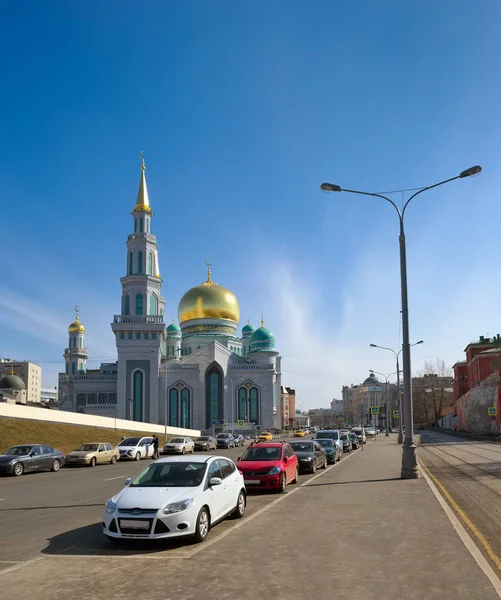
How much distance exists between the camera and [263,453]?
58.1 feet

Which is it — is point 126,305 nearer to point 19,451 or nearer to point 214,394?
point 214,394

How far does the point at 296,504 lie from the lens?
13.7m

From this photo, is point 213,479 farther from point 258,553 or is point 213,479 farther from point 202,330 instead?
point 202,330

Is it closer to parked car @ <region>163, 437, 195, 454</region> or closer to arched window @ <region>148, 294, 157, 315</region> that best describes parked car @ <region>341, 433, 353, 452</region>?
parked car @ <region>163, 437, 195, 454</region>

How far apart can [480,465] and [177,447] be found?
777 inches

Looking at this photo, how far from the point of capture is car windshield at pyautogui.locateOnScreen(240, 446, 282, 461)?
17438 mm

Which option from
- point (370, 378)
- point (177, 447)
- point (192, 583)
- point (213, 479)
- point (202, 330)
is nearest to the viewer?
point (192, 583)

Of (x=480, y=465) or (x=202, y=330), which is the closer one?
(x=480, y=465)

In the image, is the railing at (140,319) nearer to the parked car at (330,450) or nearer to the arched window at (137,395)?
the arched window at (137,395)

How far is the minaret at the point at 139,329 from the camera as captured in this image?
3317 inches

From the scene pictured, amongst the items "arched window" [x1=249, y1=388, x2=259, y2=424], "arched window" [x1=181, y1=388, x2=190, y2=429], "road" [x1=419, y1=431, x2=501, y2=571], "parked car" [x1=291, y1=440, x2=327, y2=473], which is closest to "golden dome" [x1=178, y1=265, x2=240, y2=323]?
"arched window" [x1=249, y1=388, x2=259, y2=424]

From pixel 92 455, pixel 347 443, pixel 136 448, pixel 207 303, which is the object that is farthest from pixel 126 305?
pixel 92 455

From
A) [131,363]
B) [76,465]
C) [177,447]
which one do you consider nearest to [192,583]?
[76,465]

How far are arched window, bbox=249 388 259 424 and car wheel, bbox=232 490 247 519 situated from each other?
264 feet
